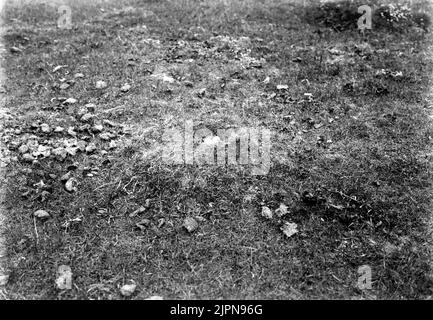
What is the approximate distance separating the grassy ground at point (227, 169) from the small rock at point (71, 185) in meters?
0.09

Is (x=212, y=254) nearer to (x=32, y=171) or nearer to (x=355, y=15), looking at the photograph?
(x=32, y=171)

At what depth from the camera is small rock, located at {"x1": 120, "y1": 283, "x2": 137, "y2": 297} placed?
497 cm

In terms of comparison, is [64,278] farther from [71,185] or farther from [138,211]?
[71,185]

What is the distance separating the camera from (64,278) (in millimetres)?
5121

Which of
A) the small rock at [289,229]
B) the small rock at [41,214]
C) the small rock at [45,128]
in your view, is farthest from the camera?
the small rock at [45,128]

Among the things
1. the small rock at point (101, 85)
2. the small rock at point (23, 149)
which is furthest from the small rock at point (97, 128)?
the small rock at point (101, 85)

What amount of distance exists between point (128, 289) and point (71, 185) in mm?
1987

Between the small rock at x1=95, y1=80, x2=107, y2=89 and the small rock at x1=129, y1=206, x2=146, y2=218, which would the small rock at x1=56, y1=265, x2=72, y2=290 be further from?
the small rock at x1=95, y1=80, x2=107, y2=89

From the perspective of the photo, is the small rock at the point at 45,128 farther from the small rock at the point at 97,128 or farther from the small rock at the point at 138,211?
the small rock at the point at 138,211

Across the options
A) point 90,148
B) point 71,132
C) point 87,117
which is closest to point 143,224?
point 90,148

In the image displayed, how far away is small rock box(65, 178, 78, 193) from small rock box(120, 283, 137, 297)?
184cm

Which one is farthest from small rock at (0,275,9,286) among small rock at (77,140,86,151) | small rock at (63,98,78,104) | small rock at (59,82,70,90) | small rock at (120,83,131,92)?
small rock at (59,82,70,90)

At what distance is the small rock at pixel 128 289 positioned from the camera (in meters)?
4.97
